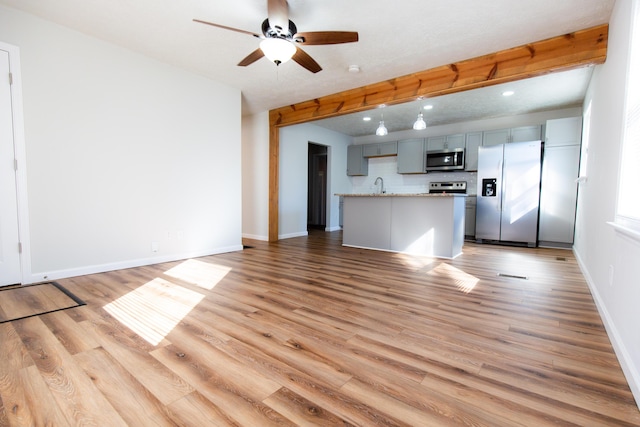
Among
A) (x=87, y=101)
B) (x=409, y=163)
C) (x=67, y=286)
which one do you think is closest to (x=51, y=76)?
(x=87, y=101)

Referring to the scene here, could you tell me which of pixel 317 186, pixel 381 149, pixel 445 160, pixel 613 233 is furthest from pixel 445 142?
pixel 613 233

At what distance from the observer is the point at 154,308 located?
2334 millimetres

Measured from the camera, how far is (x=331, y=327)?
2035 millimetres

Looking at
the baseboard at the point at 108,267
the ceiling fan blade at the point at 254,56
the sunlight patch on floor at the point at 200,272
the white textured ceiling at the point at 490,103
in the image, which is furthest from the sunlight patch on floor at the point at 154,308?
the white textured ceiling at the point at 490,103

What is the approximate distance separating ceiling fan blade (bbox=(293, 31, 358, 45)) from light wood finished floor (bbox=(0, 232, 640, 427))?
2305 mm

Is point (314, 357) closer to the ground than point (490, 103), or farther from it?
closer to the ground

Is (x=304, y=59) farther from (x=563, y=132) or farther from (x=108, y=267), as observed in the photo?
(x=563, y=132)

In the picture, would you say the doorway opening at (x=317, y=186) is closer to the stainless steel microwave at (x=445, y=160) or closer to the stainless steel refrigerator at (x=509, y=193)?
the stainless steel microwave at (x=445, y=160)

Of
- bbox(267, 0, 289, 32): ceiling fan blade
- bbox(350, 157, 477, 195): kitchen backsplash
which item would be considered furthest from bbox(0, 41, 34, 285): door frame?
bbox(350, 157, 477, 195): kitchen backsplash

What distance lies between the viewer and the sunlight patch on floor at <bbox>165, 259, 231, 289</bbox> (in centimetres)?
306

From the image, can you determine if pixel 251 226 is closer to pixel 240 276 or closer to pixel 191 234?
pixel 191 234

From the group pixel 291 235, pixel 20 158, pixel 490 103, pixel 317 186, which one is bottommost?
pixel 291 235

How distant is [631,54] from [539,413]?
2343 mm

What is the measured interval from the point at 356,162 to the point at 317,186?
50.5 inches
